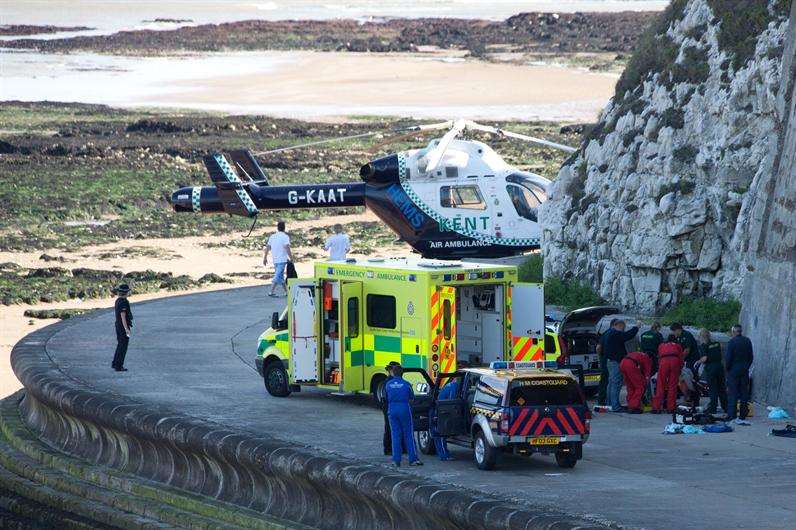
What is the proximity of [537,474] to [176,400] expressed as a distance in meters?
7.01

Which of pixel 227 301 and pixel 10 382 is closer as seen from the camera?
pixel 10 382

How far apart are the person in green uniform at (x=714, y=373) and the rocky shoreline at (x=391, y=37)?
10138cm

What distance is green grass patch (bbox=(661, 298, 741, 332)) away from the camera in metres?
28.1

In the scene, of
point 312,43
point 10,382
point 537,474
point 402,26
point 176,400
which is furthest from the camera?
point 402,26

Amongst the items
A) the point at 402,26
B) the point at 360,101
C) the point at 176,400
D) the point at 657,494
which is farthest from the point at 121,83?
the point at 657,494

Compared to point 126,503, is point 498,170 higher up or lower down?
higher up

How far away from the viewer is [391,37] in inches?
5778

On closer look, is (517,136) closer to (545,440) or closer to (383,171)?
(383,171)

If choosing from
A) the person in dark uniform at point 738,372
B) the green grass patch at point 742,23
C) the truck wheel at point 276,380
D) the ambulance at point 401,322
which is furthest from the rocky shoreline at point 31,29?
the person in dark uniform at point 738,372

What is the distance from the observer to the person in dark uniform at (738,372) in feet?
78.2

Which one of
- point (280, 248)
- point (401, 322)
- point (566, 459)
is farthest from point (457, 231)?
point (566, 459)

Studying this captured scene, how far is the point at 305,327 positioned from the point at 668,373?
5.27 metres

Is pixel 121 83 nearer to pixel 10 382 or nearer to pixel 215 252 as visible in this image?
pixel 215 252

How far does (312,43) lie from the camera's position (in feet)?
466
